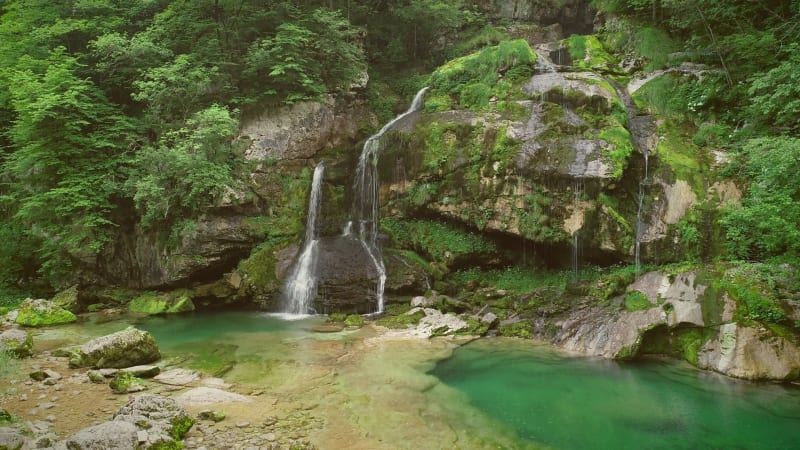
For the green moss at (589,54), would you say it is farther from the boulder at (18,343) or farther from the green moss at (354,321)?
the boulder at (18,343)

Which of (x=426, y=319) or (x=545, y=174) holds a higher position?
(x=545, y=174)

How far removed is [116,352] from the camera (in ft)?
31.3

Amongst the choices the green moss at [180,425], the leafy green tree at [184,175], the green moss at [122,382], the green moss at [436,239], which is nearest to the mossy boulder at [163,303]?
the leafy green tree at [184,175]

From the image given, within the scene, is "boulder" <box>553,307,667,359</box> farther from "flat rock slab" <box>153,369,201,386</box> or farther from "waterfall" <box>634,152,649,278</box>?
"flat rock slab" <box>153,369,201,386</box>

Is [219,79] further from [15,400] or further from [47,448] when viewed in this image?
[47,448]

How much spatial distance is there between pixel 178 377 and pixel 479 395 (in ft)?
20.1

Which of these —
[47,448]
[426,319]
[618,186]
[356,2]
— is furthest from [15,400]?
[356,2]

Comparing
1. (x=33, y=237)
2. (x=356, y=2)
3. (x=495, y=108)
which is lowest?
(x=33, y=237)

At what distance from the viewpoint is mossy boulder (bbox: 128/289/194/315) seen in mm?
15477

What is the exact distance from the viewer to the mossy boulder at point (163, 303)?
609 inches

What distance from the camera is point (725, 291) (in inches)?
384

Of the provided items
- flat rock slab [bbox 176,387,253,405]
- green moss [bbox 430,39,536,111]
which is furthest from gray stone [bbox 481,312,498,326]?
green moss [bbox 430,39,536,111]

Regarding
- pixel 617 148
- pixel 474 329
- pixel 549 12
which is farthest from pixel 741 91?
pixel 549 12

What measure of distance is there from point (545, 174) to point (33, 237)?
1864 cm
